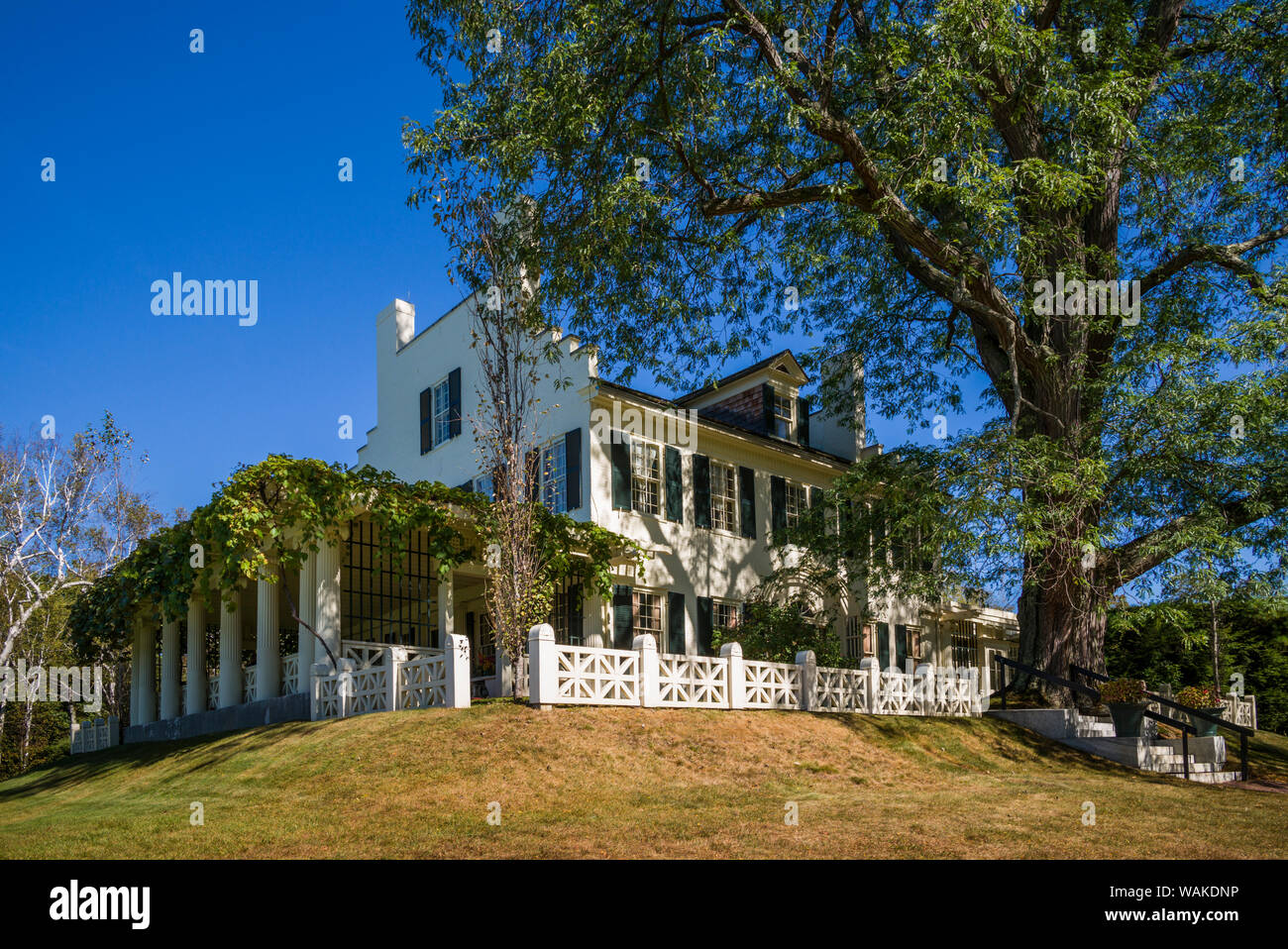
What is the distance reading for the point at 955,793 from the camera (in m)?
11.9

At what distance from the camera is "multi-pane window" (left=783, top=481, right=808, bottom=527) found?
2478cm

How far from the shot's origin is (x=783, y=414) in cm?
2566

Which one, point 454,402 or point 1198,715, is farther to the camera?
point 454,402

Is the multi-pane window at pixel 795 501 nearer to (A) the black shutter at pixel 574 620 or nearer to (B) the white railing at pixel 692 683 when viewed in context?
(A) the black shutter at pixel 574 620

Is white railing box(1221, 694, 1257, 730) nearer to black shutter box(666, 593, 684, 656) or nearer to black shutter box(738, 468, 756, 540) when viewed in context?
black shutter box(738, 468, 756, 540)

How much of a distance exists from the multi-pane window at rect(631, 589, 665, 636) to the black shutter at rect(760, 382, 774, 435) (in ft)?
18.8

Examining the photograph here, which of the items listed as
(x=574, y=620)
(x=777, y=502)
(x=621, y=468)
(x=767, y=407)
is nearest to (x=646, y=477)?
(x=621, y=468)

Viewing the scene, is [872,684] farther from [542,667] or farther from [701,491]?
[542,667]

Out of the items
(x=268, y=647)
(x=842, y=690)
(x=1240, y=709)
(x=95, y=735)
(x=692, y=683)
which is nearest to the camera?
(x=692, y=683)

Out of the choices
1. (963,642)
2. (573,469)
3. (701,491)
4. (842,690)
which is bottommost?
(963,642)

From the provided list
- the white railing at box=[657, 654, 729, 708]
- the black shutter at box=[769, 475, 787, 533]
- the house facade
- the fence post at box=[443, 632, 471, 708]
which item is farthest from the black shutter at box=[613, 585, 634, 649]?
the fence post at box=[443, 632, 471, 708]

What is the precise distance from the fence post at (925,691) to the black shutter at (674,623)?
4804mm

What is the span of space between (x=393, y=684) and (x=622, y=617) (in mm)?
6216
